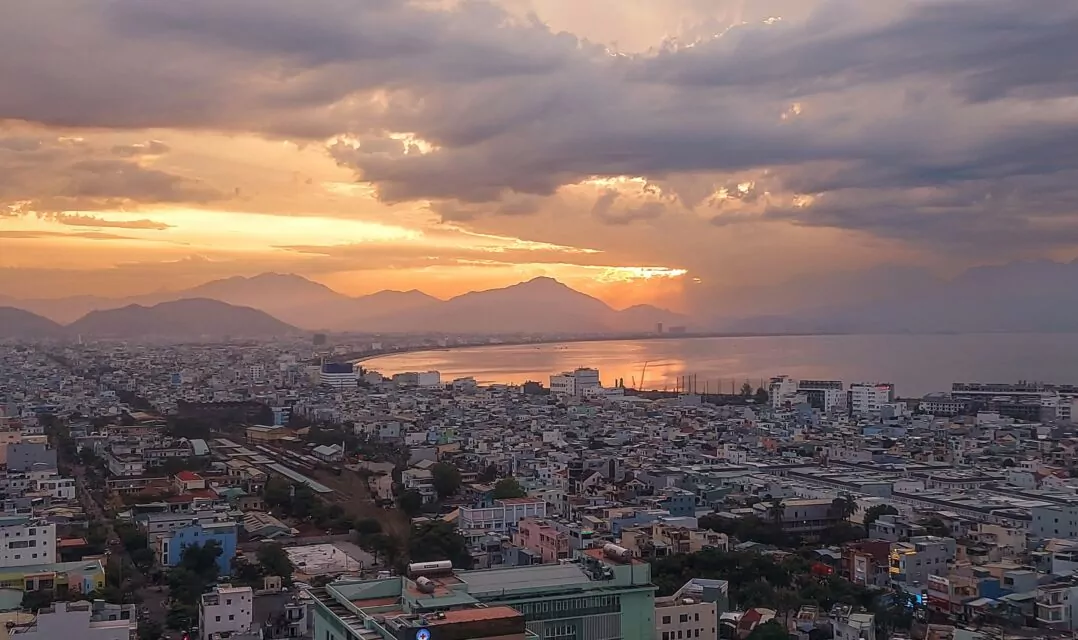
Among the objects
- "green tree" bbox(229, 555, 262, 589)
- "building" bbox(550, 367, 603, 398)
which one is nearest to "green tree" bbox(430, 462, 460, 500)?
"green tree" bbox(229, 555, 262, 589)

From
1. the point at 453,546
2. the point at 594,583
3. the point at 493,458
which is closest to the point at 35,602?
the point at 453,546

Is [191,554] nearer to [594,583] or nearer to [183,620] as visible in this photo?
[183,620]

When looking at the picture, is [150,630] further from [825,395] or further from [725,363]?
[725,363]

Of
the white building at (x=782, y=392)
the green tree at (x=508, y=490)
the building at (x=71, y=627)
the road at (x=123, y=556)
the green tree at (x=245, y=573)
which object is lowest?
the road at (x=123, y=556)

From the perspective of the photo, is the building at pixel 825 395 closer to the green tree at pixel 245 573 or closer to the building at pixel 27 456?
the building at pixel 27 456

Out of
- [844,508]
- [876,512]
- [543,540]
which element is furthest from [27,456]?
[876,512]

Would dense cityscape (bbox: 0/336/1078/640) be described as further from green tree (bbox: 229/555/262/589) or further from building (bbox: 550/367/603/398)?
building (bbox: 550/367/603/398)

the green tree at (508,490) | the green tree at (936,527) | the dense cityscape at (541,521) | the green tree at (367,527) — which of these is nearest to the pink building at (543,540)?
the dense cityscape at (541,521)
